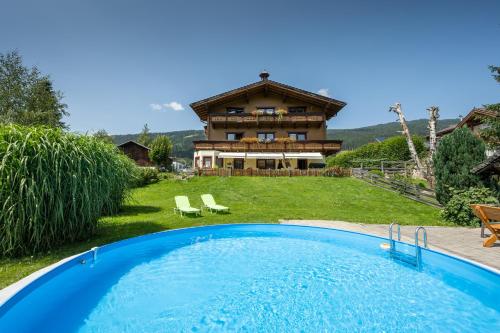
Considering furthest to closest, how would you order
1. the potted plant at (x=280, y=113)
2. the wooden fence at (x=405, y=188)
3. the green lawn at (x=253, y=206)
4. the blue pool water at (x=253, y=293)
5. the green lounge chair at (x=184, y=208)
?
1. the potted plant at (x=280, y=113)
2. the wooden fence at (x=405, y=188)
3. the green lounge chair at (x=184, y=208)
4. the green lawn at (x=253, y=206)
5. the blue pool water at (x=253, y=293)

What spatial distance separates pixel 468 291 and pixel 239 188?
15.8 metres

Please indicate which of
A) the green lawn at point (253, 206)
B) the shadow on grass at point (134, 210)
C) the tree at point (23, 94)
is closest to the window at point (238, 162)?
the green lawn at point (253, 206)

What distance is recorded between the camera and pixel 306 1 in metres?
14.9

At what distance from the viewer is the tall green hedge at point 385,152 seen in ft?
148

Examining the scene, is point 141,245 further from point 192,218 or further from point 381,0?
point 381,0

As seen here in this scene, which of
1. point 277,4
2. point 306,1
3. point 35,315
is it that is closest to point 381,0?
point 306,1

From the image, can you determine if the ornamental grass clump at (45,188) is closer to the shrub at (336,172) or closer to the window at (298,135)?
the shrub at (336,172)

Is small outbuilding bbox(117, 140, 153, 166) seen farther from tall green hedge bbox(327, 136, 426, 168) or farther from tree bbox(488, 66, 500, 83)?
tree bbox(488, 66, 500, 83)

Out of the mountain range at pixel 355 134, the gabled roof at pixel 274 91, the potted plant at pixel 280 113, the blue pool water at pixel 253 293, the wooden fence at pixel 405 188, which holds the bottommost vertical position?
the blue pool water at pixel 253 293

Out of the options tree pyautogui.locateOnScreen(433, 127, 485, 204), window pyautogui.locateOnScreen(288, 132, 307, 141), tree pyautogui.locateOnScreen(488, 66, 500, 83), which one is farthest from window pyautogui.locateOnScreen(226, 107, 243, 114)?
tree pyautogui.locateOnScreen(488, 66, 500, 83)

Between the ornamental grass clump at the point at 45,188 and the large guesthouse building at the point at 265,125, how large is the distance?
70.2 feet

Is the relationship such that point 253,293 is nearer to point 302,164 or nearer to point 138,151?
point 302,164

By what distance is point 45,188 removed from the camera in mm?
6355

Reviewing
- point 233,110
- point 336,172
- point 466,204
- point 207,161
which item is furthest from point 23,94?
point 466,204
